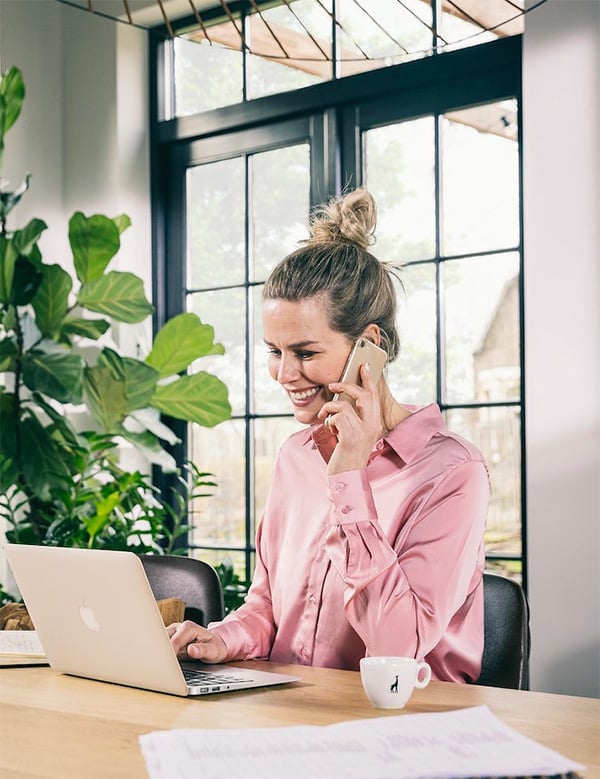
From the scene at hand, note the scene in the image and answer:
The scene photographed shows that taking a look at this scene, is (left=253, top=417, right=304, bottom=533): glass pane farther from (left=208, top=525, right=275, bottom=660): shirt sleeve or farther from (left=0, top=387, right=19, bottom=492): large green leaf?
(left=208, top=525, right=275, bottom=660): shirt sleeve

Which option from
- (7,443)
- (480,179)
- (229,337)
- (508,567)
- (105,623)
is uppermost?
(480,179)

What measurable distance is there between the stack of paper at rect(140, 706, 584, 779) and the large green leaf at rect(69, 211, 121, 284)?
2466 mm

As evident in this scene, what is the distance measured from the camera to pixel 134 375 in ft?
11.1

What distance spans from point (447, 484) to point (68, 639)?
0.67 metres

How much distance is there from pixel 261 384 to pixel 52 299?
80 cm

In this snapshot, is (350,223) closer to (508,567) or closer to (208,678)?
(208,678)

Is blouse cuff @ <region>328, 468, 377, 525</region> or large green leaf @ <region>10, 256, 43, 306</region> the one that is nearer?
blouse cuff @ <region>328, 468, 377, 525</region>

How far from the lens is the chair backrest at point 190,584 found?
2262 millimetres

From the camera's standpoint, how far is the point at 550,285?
2.83 metres

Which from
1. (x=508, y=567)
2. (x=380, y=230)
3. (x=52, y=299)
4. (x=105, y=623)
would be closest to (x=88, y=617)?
(x=105, y=623)

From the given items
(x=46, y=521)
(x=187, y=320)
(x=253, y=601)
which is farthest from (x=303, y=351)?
(x=46, y=521)

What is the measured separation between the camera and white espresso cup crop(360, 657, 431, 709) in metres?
1.32

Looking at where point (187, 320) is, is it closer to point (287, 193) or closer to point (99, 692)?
point (287, 193)

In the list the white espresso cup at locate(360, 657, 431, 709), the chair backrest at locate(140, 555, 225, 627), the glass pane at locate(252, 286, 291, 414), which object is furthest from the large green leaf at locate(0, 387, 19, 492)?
the white espresso cup at locate(360, 657, 431, 709)
